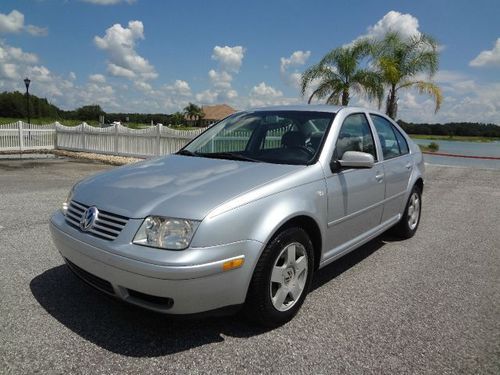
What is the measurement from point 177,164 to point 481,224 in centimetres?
510

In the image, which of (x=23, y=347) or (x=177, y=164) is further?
(x=177, y=164)

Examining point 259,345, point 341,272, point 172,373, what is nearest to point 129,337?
point 172,373

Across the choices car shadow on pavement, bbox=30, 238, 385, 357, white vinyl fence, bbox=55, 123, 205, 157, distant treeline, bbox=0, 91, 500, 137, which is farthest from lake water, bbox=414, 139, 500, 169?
distant treeline, bbox=0, 91, 500, 137

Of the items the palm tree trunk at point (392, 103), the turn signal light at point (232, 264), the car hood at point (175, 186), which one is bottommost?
the turn signal light at point (232, 264)

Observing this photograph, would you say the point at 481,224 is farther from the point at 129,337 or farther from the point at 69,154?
the point at 69,154

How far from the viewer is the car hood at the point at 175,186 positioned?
2.45m

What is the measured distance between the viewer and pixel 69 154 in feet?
54.4

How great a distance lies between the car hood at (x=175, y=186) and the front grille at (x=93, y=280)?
46 centimetres

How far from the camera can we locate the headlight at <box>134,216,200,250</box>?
91.6 inches

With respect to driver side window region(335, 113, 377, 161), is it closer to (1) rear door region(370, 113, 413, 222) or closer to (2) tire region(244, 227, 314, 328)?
(1) rear door region(370, 113, 413, 222)

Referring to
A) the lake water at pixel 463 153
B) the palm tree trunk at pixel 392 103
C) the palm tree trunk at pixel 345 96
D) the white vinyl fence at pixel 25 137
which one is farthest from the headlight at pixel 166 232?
the white vinyl fence at pixel 25 137

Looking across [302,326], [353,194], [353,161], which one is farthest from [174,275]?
[353,194]

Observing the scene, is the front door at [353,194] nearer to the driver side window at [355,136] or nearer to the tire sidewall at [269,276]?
the driver side window at [355,136]

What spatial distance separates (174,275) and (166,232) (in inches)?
10.4
